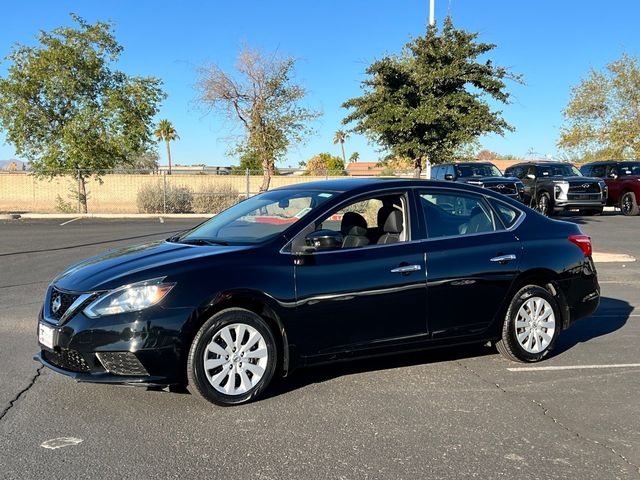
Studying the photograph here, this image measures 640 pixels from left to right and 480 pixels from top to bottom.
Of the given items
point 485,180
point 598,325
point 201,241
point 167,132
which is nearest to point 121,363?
point 201,241

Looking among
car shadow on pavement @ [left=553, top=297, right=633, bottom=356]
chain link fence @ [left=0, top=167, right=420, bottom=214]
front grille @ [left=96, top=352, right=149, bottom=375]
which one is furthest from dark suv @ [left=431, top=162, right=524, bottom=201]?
front grille @ [left=96, top=352, right=149, bottom=375]

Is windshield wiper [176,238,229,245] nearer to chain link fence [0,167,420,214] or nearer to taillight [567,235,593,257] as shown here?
taillight [567,235,593,257]

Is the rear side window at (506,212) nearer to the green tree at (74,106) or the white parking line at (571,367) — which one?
the white parking line at (571,367)

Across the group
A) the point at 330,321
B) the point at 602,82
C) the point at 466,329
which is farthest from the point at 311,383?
the point at 602,82

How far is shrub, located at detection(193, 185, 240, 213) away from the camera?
28.3 metres

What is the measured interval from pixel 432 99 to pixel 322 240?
11.4 metres

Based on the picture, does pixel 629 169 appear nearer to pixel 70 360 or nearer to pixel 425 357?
pixel 425 357

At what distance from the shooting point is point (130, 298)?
4.59 metres

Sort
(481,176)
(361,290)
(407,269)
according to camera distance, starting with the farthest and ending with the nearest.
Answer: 1. (481,176)
2. (407,269)
3. (361,290)

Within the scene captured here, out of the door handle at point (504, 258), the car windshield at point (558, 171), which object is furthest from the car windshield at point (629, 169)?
the door handle at point (504, 258)

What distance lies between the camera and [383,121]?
51.4ft

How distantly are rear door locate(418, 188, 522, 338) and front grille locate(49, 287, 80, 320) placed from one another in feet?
9.22

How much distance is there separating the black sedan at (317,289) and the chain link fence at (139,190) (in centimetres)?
2172

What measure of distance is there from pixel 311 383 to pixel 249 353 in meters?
0.82
